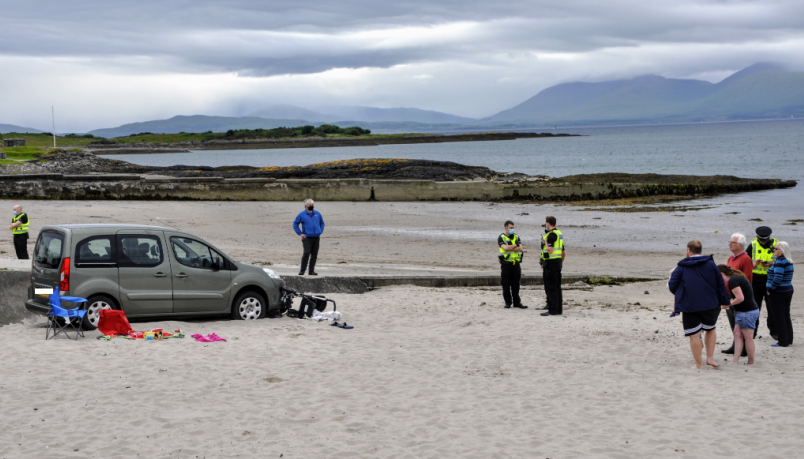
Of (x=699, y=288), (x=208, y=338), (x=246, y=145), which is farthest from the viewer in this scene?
(x=246, y=145)

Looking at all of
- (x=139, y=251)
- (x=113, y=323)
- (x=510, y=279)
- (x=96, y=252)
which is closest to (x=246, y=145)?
(x=510, y=279)

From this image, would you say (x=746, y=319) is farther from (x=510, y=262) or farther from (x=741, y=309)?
(x=510, y=262)

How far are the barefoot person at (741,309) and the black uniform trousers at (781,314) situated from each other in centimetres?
74

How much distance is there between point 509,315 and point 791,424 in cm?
598

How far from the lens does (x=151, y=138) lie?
554 ft

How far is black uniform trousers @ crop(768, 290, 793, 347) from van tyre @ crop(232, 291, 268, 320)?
7648 mm

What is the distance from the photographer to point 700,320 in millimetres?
8406

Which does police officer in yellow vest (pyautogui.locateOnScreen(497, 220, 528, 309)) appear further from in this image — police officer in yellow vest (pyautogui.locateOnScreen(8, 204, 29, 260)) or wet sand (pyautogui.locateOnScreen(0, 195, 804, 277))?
police officer in yellow vest (pyautogui.locateOnScreen(8, 204, 29, 260))

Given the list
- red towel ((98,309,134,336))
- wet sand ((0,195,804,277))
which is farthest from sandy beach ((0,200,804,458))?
wet sand ((0,195,804,277))

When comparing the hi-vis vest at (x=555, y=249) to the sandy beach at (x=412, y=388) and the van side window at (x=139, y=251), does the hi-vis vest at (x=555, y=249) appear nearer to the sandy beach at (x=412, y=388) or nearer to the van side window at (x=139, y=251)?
the sandy beach at (x=412, y=388)

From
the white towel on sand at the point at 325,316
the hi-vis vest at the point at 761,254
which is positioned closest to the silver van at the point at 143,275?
the white towel on sand at the point at 325,316

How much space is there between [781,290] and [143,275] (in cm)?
901

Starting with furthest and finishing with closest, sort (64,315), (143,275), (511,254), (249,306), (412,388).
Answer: (511,254) < (249,306) < (143,275) < (64,315) < (412,388)

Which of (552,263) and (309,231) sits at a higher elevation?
(309,231)
